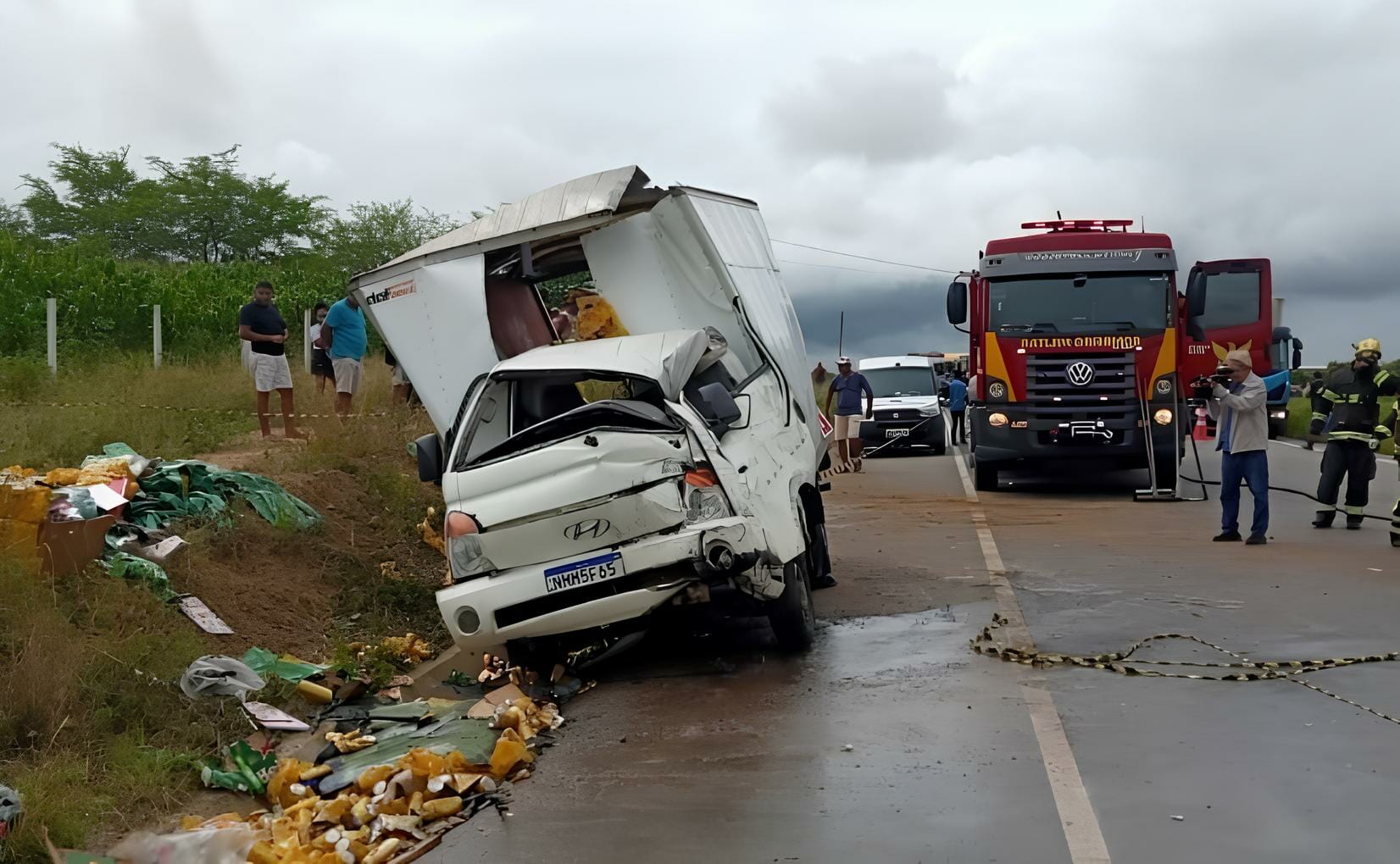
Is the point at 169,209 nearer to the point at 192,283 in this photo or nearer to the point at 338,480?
the point at 192,283

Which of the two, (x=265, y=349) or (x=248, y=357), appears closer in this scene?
(x=265, y=349)

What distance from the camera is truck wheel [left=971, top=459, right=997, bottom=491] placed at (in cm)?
1916

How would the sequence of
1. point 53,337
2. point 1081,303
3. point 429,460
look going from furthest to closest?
point 53,337
point 1081,303
point 429,460

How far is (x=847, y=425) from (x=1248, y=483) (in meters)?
10.6

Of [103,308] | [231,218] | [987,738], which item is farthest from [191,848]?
[231,218]

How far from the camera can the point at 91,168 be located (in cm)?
4928

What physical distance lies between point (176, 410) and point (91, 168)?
125ft

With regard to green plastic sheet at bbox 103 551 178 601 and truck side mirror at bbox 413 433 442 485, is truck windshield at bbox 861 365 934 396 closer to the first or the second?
truck side mirror at bbox 413 433 442 485

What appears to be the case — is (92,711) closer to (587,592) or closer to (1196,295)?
(587,592)

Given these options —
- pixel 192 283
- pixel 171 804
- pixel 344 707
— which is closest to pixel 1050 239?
pixel 344 707

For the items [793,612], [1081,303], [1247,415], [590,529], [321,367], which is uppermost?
[1081,303]

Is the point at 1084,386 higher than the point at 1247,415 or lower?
higher

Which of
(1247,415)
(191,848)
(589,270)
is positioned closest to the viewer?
(191,848)

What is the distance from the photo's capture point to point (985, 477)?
63.6 ft
